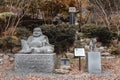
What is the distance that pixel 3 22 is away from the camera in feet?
45.9

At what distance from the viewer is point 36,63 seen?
898cm

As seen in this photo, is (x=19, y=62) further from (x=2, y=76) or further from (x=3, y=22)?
(x=3, y=22)

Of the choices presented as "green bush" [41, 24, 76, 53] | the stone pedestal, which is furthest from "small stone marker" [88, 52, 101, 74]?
"green bush" [41, 24, 76, 53]

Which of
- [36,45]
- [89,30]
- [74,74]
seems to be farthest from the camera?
[89,30]

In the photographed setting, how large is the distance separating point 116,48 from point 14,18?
17.3 ft

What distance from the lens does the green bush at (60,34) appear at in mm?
11469

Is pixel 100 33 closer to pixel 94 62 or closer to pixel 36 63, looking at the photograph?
pixel 94 62

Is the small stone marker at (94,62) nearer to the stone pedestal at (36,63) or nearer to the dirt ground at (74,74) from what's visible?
the dirt ground at (74,74)

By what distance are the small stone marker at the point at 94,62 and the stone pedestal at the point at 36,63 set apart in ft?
3.78

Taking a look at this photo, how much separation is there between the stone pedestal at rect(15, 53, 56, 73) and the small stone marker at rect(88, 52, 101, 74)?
115cm

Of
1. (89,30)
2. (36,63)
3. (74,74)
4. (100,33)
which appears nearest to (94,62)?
(74,74)

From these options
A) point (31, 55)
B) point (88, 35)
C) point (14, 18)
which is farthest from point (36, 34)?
point (14, 18)

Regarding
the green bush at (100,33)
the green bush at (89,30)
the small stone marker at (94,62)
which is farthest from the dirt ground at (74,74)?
the green bush at (89,30)

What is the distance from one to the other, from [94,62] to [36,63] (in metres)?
1.80
